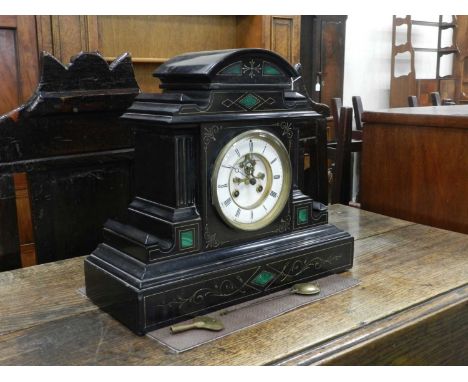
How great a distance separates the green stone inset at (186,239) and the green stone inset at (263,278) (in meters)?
0.13

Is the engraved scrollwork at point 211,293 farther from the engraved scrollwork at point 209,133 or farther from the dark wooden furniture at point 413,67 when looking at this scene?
the dark wooden furniture at point 413,67

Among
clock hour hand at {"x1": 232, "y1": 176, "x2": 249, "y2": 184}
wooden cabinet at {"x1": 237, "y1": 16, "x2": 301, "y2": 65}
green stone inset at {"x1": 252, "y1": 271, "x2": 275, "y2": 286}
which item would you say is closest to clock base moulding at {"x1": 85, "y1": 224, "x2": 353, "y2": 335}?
green stone inset at {"x1": 252, "y1": 271, "x2": 275, "y2": 286}

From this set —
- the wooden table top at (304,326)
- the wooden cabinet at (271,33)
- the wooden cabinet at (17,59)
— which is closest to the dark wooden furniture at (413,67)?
the wooden cabinet at (271,33)

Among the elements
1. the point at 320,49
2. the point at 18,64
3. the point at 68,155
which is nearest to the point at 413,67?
the point at 320,49

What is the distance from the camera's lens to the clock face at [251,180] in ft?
2.74

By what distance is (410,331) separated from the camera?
0.81m

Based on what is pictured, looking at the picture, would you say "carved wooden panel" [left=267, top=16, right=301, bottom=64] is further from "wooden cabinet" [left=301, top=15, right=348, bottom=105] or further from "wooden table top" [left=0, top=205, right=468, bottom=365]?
"wooden table top" [left=0, top=205, right=468, bottom=365]

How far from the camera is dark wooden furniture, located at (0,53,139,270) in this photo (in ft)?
3.57

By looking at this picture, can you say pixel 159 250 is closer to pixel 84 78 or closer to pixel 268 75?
pixel 268 75

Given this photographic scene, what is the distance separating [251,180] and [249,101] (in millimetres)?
126

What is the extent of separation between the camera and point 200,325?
0.77m

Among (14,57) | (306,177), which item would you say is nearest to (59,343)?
(306,177)

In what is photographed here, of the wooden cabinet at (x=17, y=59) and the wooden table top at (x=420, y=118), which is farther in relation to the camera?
the wooden cabinet at (x=17, y=59)

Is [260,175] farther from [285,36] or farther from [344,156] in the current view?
[285,36]
